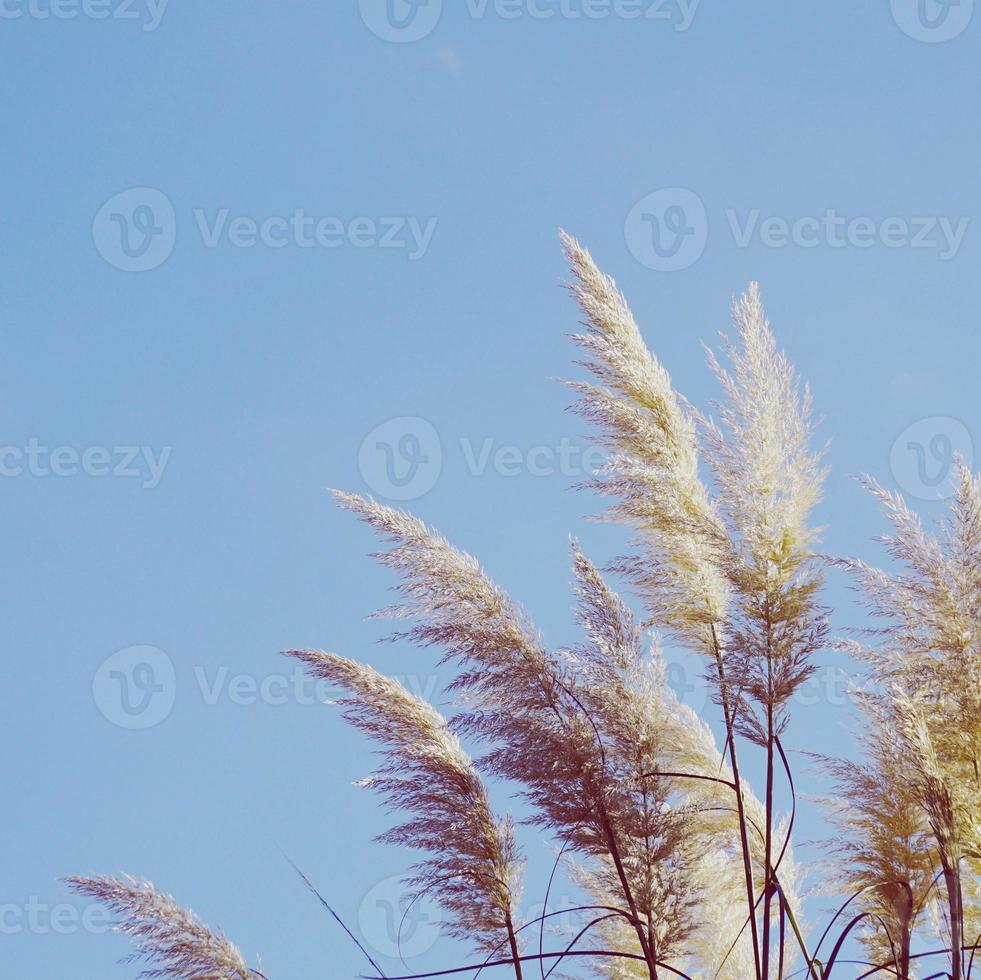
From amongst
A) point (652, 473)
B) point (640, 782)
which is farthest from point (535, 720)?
point (652, 473)

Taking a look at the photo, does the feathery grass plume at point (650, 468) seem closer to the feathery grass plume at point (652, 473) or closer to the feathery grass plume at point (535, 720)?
the feathery grass plume at point (652, 473)

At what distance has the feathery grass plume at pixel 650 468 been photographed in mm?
2988

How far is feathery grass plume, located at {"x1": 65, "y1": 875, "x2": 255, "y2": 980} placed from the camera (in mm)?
2459

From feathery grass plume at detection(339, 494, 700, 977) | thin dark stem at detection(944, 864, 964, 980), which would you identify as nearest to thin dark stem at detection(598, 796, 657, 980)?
feathery grass plume at detection(339, 494, 700, 977)

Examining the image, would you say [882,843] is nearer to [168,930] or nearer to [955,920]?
[955,920]

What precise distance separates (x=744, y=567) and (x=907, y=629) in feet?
Result: 1.25

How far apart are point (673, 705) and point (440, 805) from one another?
62cm

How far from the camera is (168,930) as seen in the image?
2.47 meters

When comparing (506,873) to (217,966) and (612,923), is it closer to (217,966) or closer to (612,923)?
(612,923)

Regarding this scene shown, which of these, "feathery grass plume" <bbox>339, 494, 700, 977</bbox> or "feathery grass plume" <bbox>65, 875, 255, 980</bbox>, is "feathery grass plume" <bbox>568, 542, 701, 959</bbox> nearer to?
"feathery grass plume" <bbox>339, 494, 700, 977</bbox>

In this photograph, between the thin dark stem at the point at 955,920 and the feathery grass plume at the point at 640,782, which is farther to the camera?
the feathery grass plume at the point at 640,782

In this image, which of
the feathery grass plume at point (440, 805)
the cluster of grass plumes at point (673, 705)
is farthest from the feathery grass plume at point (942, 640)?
the feathery grass plume at point (440, 805)

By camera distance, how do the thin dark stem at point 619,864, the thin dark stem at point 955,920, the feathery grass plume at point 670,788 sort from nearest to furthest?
the thin dark stem at point 955,920 < the thin dark stem at point 619,864 < the feathery grass plume at point 670,788

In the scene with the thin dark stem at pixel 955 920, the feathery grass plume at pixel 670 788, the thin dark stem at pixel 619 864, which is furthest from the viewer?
the feathery grass plume at pixel 670 788
